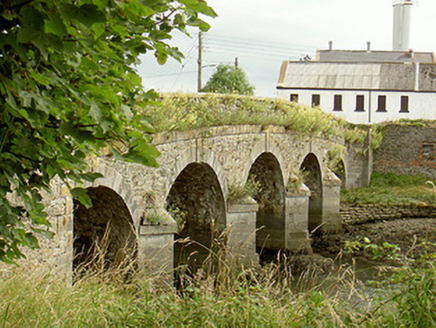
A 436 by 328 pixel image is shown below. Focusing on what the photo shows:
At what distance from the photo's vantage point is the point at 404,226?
22219mm

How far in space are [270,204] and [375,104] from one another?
21.3 metres

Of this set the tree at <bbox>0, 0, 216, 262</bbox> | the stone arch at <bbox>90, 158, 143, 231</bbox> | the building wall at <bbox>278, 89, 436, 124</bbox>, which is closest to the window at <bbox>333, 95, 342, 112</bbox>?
the building wall at <bbox>278, 89, 436, 124</bbox>

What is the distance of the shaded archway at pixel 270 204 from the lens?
18.5 m

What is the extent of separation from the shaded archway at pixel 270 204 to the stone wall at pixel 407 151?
11571 mm

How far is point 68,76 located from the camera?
10.5ft

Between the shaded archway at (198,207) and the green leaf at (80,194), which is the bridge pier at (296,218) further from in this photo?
the green leaf at (80,194)

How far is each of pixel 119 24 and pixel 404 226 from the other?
20459 millimetres

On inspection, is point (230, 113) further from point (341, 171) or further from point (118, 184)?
point (341, 171)

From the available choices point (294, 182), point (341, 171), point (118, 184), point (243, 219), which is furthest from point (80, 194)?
point (341, 171)

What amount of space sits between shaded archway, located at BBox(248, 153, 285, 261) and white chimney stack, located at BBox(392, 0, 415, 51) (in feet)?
97.7

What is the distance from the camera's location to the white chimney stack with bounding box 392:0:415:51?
45062 mm

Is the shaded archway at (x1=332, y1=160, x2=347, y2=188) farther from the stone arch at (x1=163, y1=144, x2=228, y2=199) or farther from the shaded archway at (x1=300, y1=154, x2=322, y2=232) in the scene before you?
the stone arch at (x1=163, y1=144, x2=228, y2=199)

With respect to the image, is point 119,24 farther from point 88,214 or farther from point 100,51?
point 88,214

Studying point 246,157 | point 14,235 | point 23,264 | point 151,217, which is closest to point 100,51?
point 14,235
